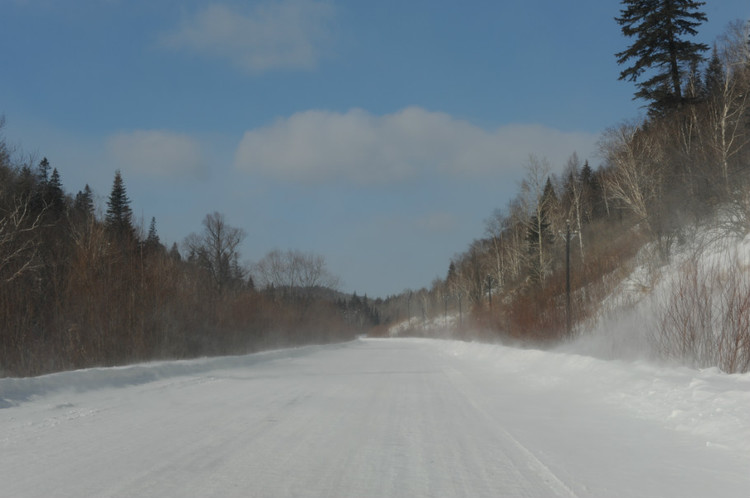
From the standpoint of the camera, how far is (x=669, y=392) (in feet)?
29.2

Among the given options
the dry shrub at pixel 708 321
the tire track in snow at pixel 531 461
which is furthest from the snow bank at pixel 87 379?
the dry shrub at pixel 708 321

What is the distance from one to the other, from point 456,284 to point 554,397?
311 feet

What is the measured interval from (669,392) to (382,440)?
526 centimetres

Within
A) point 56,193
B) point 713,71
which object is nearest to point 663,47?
point 713,71

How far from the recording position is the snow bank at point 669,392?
686 cm

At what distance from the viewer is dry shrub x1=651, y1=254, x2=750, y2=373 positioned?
10.8 meters

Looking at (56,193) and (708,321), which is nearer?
(708,321)

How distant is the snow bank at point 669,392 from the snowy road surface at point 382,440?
0.11 ft

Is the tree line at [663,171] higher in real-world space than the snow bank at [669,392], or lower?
higher

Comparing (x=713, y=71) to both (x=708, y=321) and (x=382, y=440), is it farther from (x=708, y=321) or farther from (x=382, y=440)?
(x=382, y=440)

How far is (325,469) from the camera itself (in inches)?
212

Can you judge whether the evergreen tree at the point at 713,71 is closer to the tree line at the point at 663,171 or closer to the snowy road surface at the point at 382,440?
Result: the tree line at the point at 663,171

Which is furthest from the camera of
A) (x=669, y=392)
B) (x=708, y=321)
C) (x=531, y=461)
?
(x=708, y=321)

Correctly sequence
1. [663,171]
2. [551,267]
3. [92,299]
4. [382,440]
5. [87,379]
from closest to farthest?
[382,440], [87,379], [92,299], [663,171], [551,267]
